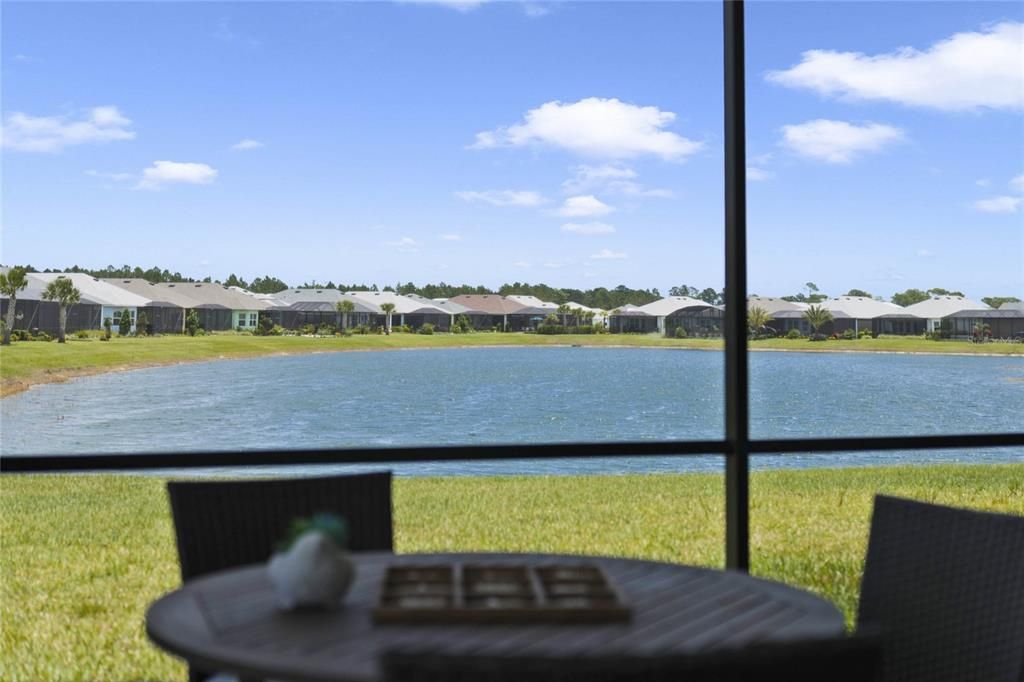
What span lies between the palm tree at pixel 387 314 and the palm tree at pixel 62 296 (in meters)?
10.1

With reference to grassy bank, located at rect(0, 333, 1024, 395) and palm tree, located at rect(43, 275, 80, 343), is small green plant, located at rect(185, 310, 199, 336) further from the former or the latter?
palm tree, located at rect(43, 275, 80, 343)

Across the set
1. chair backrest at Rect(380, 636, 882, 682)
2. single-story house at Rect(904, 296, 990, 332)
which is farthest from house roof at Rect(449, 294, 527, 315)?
chair backrest at Rect(380, 636, 882, 682)

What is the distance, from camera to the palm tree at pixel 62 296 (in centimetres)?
2456

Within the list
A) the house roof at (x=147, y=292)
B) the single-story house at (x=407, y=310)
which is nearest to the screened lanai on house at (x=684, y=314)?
the single-story house at (x=407, y=310)

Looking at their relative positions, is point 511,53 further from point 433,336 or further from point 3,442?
point 3,442

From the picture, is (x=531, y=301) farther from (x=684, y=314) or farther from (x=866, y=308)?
(x=866, y=308)

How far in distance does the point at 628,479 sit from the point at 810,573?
7.27m

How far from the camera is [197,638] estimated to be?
4.52ft

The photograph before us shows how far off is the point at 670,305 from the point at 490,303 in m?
6.11

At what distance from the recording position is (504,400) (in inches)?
1250

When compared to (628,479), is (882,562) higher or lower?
higher

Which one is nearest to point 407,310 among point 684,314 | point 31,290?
point 684,314

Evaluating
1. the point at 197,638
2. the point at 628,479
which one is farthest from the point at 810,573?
the point at 628,479

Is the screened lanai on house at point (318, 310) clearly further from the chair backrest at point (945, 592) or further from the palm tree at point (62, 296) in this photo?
the chair backrest at point (945, 592)
